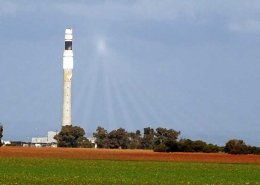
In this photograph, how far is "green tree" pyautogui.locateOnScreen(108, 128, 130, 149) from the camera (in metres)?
147

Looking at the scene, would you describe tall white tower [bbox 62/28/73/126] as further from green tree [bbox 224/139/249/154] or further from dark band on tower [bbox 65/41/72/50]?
green tree [bbox 224/139/249/154]

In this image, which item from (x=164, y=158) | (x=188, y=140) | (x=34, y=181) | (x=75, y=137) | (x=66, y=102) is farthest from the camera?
(x=66, y=102)

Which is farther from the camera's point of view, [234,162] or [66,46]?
[66,46]

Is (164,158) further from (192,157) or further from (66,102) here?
(66,102)

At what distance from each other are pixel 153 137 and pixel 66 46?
39209 millimetres

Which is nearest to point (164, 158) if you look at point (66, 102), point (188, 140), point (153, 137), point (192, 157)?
point (192, 157)

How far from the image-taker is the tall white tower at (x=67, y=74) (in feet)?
555

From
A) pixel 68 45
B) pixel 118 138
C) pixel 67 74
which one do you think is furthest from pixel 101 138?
pixel 68 45

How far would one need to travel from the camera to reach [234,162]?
298 feet

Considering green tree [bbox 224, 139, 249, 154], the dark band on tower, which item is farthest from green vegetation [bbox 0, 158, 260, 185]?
the dark band on tower

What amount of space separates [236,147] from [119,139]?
39.8m

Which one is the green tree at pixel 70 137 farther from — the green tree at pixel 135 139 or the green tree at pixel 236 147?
the green tree at pixel 236 147

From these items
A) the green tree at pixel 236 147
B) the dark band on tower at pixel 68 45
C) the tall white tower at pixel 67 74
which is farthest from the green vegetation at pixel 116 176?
the dark band on tower at pixel 68 45

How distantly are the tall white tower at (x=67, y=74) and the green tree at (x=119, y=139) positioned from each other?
21881 millimetres
